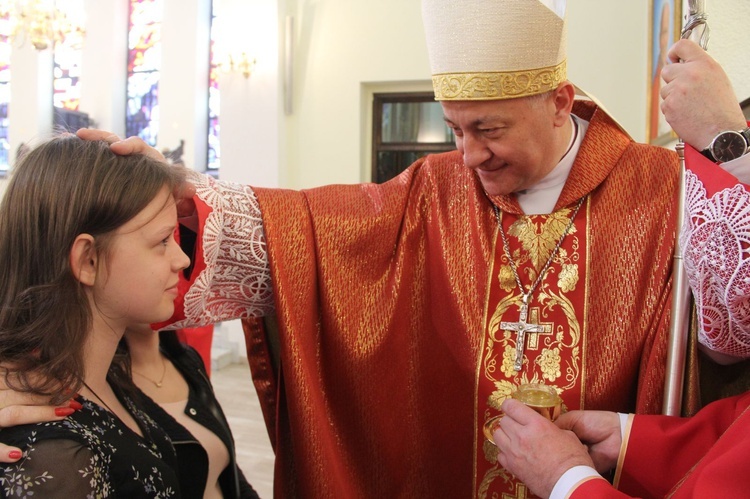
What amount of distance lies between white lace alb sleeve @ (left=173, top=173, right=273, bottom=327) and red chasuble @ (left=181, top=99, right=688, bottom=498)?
41 mm

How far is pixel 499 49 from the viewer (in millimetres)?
1687

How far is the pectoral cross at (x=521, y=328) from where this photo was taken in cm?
159

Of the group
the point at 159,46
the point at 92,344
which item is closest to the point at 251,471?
the point at 92,344

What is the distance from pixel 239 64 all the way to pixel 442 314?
230 inches

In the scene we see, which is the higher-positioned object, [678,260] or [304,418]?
[678,260]

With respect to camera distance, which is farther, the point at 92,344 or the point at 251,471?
the point at 251,471

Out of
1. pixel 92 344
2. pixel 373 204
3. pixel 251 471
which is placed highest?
pixel 373 204

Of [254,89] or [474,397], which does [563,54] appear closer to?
[474,397]

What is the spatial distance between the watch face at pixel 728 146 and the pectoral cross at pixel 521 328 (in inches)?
22.6

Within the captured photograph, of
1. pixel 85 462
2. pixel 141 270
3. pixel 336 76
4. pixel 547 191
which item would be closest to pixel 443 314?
pixel 547 191

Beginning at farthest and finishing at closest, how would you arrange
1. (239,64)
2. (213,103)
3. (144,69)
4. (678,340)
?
(144,69)
(213,103)
(239,64)
(678,340)

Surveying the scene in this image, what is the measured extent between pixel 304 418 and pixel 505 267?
0.61m

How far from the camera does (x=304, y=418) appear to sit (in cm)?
151

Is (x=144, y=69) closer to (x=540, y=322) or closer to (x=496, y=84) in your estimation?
(x=496, y=84)
